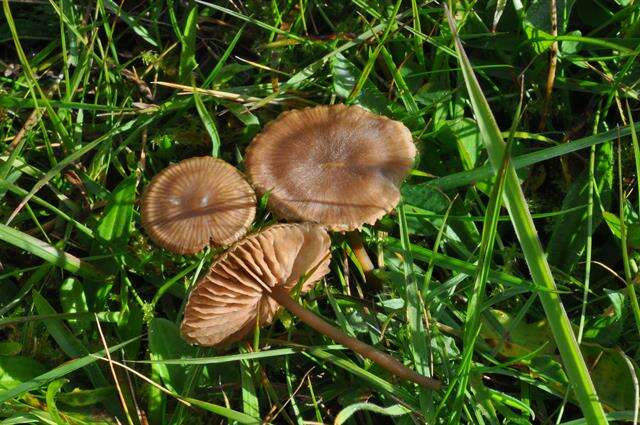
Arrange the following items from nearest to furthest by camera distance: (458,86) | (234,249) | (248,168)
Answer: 1. (234,249)
2. (248,168)
3. (458,86)

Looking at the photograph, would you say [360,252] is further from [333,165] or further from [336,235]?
[333,165]

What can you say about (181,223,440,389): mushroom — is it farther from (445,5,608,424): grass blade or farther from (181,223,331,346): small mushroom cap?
(445,5,608,424): grass blade

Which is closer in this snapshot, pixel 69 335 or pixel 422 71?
pixel 69 335

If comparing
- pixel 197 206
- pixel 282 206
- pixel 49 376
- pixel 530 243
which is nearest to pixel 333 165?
pixel 282 206

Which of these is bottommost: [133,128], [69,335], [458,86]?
[69,335]

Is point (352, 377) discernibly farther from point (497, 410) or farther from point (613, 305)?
point (613, 305)

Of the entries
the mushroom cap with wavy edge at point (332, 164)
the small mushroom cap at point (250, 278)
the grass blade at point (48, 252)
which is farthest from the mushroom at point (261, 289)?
the grass blade at point (48, 252)

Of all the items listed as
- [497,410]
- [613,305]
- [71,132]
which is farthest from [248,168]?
[613,305]

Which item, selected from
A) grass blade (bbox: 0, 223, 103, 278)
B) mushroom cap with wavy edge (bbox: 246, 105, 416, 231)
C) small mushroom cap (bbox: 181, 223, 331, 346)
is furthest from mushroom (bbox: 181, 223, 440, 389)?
grass blade (bbox: 0, 223, 103, 278)
